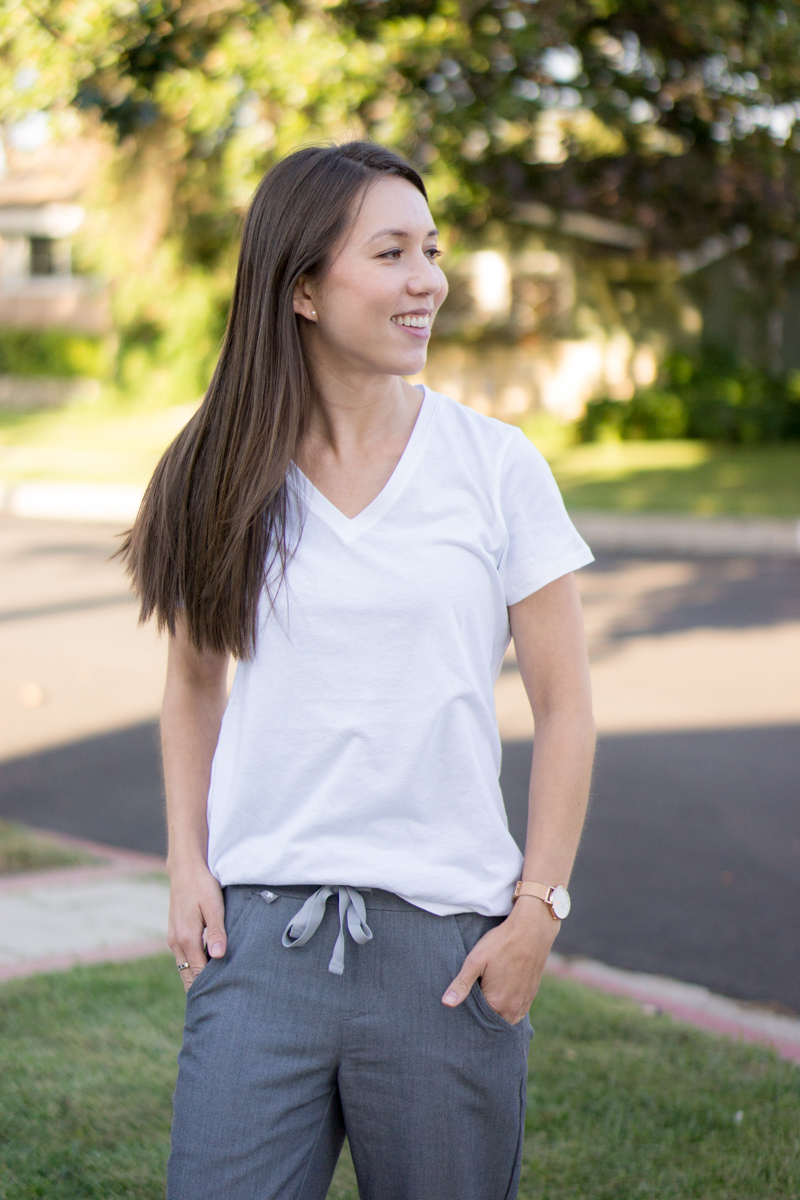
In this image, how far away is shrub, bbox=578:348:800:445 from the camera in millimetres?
24078

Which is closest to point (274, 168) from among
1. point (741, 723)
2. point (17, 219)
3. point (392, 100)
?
point (741, 723)

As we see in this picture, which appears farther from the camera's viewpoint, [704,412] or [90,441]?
[90,441]

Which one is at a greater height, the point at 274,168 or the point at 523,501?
the point at 274,168

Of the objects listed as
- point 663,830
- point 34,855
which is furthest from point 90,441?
point 663,830

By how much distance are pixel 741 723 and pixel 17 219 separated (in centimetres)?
3209

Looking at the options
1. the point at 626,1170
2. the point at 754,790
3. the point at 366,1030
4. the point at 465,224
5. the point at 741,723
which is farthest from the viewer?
the point at 465,224

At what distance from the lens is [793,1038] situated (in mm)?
3971

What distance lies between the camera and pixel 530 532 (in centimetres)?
194

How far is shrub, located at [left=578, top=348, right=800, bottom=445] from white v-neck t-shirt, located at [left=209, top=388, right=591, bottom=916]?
22531mm

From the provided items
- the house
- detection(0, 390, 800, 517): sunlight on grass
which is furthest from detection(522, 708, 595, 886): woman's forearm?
the house

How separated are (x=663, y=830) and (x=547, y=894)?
4.19 meters

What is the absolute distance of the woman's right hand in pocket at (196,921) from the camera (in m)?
1.94

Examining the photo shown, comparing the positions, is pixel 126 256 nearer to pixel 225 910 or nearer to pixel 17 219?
pixel 17 219

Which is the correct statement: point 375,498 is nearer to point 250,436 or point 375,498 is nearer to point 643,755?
point 250,436
